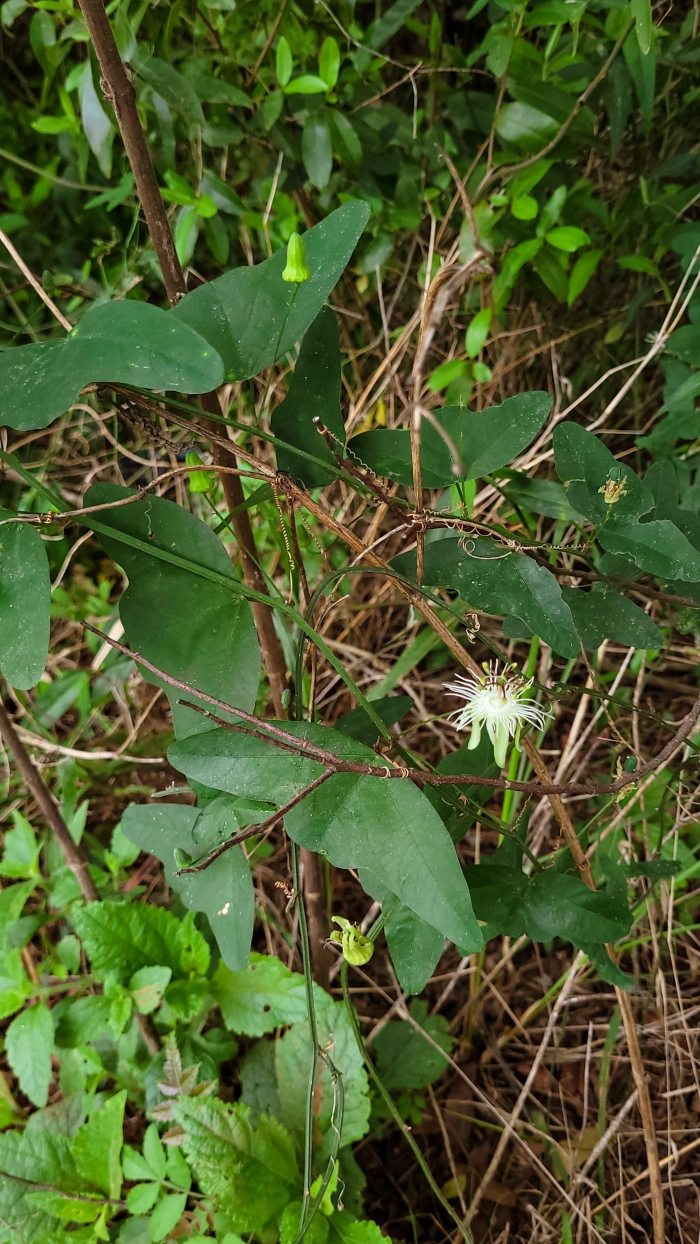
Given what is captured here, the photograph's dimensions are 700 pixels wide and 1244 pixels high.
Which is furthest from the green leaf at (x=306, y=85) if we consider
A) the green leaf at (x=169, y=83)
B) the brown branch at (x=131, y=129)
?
the brown branch at (x=131, y=129)

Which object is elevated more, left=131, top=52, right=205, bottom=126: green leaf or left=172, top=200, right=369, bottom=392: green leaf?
left=131, top=52, right=205, bottom=126: green leaf

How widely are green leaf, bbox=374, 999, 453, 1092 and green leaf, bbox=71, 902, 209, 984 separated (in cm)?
27

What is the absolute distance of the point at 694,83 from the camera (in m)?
1.06

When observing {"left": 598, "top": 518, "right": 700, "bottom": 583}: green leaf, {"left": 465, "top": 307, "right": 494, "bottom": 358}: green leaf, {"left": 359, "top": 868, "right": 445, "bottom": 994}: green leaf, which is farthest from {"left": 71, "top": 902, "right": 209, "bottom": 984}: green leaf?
{"left": 465, "top": 307, "right": 494, "bottom": 358}: green leaf

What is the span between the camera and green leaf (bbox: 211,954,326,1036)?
83cm

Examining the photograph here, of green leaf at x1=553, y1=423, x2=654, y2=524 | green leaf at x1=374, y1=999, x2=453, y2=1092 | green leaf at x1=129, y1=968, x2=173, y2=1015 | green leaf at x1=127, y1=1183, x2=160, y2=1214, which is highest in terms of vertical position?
green leaf at x1=553, y1=423, x2=654, y2=524

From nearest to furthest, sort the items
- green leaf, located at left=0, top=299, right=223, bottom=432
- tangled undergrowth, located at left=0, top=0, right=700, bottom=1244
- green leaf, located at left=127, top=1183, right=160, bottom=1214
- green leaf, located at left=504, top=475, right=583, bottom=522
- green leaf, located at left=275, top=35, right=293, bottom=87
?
green leaf, located at left=0, top=299, right=223, bottom=432 < tangled undergrowth, located at left=0, top=0, right=700, bottom=1244 < green leaf, located at left=504, top=475, right=583, bottom=522 < green leaf, located at left=127, top=1183, right=160, bottom=1214 < green leaf, located at left=275, top=35, right=293, bottom=87

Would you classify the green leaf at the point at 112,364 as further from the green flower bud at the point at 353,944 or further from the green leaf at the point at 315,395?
the green flower bud at the point at 353,944

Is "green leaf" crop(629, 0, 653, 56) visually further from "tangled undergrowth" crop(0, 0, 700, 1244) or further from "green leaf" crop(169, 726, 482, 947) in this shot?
"green leaf" crop(169, 726, 482, 947)

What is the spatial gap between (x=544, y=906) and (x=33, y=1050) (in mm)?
652

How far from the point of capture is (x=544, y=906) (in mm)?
586

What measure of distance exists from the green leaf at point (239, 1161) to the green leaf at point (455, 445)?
0.68m

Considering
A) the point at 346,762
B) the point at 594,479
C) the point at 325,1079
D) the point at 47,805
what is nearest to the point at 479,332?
the point at 594,479

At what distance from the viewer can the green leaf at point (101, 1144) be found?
78 centimetres
